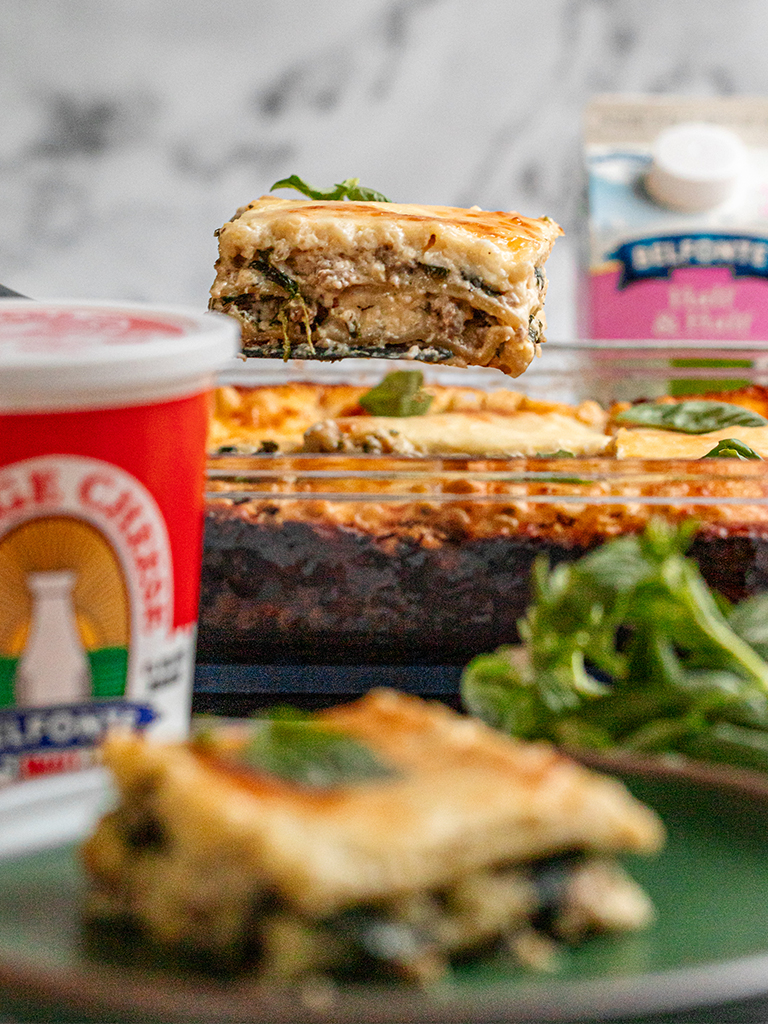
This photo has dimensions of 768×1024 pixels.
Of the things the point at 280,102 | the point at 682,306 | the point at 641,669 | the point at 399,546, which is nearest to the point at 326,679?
the point at 399,546

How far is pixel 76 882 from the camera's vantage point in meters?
0.56

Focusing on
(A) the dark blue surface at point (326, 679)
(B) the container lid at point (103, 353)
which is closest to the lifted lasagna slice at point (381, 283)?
(A) the dark blue surface at point (326, 679)

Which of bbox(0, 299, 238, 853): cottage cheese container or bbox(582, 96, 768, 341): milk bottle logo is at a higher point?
bbox(582, 96, 768, 341): milk bottle logo

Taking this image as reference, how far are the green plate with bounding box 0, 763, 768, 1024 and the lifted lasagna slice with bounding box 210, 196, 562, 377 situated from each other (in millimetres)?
645

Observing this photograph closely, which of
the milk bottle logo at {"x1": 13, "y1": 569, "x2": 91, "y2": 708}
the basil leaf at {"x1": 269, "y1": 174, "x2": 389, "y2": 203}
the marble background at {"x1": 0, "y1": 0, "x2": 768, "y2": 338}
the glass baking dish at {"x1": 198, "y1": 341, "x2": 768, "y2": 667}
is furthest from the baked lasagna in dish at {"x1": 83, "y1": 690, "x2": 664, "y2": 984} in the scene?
the marble background at {"x1": 0, "y1": 0, "x2": 768, "y2": 338}

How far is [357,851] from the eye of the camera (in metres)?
0.46

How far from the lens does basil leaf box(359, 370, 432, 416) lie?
148 centimetres

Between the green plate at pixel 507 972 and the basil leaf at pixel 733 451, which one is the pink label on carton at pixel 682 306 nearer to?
the basil leaf at pixel 733 451

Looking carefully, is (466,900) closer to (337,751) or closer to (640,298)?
(337,751)

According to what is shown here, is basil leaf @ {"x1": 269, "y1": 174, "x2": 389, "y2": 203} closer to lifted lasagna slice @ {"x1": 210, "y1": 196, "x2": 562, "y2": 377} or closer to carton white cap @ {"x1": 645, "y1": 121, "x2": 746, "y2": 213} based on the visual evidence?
lifted lasagna slice @ {"x1": 210, "y1": 196, "x2": 562, "y2": 377}

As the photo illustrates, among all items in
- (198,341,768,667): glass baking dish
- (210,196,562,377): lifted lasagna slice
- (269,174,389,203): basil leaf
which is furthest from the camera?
(269,174,389,203): basil leaf

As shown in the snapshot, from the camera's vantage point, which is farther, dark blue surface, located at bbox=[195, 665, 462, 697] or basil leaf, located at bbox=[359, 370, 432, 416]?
basil leaf, located at bbox=[359, 370, 432, 416]

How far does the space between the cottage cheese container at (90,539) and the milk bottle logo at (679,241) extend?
1456 millimetres

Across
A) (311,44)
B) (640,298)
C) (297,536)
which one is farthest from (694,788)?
(311,44)
